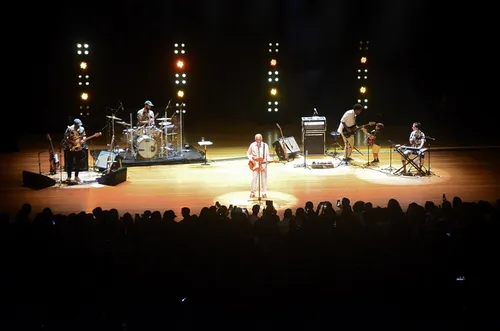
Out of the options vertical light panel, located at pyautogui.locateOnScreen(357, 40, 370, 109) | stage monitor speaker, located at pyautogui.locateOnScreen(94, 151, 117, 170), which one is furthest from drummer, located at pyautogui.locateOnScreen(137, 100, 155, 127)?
vertical light panel, located at pyautogui.locateOnScreen(357, 40, 370, 109)

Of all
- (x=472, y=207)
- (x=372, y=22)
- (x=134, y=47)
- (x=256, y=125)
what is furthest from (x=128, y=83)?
(x=472, y=207)

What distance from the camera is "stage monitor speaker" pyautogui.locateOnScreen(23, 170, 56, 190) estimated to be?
15945 mm

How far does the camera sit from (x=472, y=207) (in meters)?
8.97

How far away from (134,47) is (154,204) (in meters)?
15.7

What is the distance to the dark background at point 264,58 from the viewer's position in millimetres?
26562

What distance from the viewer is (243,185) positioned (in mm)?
16219

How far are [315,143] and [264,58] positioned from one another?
9.43 m

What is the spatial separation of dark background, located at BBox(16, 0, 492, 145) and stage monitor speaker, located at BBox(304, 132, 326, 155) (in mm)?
6648

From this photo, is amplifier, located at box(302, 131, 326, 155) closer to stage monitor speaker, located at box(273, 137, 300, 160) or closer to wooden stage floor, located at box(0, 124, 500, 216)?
wooden stage floor, located at box(0, 124, 500, 216)

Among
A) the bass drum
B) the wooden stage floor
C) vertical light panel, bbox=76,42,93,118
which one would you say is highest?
vertical light panel, bbox=76,42,93,118

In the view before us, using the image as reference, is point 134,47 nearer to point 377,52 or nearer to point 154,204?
point 377,52

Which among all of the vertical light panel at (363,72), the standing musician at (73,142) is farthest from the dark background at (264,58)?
the standing musician at (73,142)

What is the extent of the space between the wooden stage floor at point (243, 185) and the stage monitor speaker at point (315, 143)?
1.08ft

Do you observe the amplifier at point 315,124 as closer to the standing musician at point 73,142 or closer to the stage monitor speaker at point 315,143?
the stage monitor speaker at point 315,143
